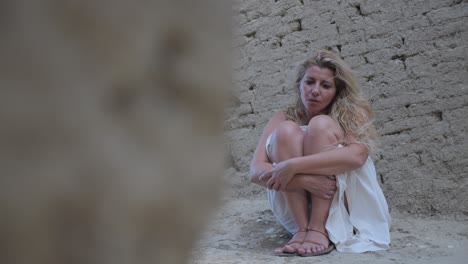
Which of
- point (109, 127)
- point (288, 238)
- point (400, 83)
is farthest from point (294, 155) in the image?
point (109, 127)

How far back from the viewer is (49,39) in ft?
0.91

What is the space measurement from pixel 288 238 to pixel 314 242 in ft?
1.40

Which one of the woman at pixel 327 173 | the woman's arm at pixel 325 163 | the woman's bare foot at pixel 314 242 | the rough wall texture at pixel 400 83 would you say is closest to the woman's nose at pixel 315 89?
the woman at pixel 327 173

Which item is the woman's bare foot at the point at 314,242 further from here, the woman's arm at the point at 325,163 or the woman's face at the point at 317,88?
the woman's face at the point at 317,88

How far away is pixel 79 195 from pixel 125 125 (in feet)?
0.19

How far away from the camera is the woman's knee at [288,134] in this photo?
2.25 meters

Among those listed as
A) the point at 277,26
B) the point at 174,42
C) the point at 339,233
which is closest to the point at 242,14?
the point at 277,26

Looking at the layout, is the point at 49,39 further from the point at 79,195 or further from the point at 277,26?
the point at 277,26

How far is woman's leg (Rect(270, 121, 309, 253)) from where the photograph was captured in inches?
88.0

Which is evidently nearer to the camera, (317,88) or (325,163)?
(325,163)

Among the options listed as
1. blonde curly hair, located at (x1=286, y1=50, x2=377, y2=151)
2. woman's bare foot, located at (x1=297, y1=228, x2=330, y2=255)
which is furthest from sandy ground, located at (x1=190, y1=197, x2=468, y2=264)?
blonde curly hair, located at (x1=286, y1=50, x2=377, y2=151)

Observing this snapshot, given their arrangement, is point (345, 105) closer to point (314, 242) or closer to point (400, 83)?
point (314, 242)

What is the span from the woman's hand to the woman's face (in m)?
0.37

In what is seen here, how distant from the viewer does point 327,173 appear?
2.15 meters
